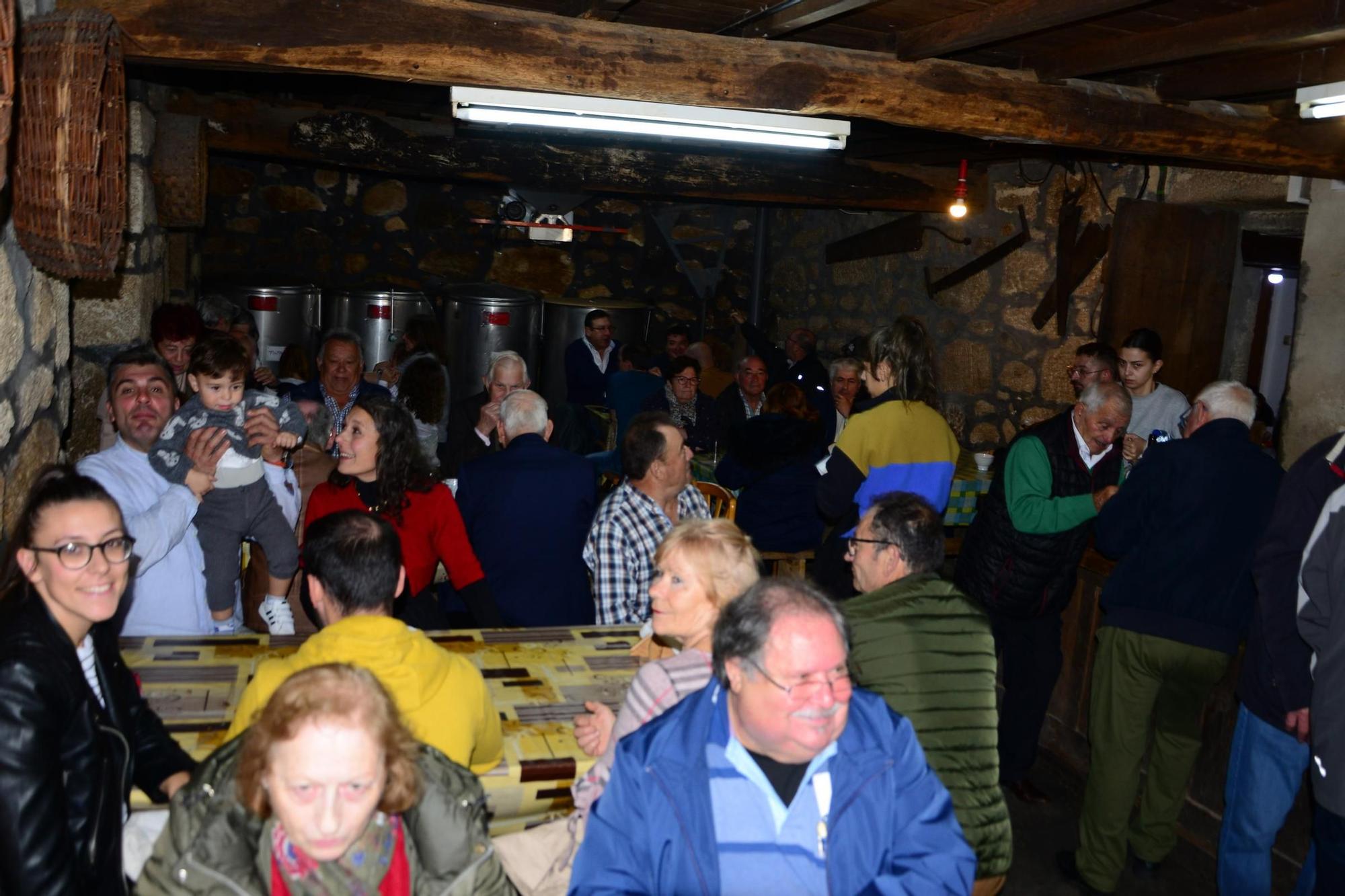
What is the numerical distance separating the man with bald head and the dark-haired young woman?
3.22 metres

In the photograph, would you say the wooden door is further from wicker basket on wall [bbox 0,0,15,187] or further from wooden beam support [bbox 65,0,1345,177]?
wicker basket on wall [bbox 0,0,15,187]

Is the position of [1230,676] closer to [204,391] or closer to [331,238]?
[204,391]

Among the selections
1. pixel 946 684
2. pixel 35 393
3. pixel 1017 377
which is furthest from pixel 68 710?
pixel 1017 377

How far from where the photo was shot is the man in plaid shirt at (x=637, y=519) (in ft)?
12.5

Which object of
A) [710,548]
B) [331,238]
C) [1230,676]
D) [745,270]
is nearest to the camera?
[710,548]

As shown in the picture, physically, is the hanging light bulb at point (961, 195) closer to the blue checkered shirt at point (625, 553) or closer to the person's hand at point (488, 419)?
the person's hand at point (488, 419)

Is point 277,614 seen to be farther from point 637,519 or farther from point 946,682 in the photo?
point 946,682

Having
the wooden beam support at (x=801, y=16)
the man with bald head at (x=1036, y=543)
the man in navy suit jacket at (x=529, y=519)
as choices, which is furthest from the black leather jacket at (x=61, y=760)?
the man with bald head at (x=1036, y=543)

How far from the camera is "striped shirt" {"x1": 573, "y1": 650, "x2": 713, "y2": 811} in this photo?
2.44 metres

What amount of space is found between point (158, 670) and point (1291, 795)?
11.4 ft

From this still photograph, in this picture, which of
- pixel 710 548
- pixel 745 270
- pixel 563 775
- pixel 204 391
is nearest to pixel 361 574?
pixel 563 775

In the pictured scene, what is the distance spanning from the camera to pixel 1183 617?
3930 millimetres

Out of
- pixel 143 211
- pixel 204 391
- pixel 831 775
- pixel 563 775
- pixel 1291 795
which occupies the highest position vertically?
pixel 143 211

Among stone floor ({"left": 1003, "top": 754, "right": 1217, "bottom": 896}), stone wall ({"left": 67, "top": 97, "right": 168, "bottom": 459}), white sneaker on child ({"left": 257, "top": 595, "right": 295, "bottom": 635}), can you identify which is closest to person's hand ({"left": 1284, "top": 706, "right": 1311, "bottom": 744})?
stone floor ({"left": 1003, "top": 754, "right": 1217, "bottom": 896})
